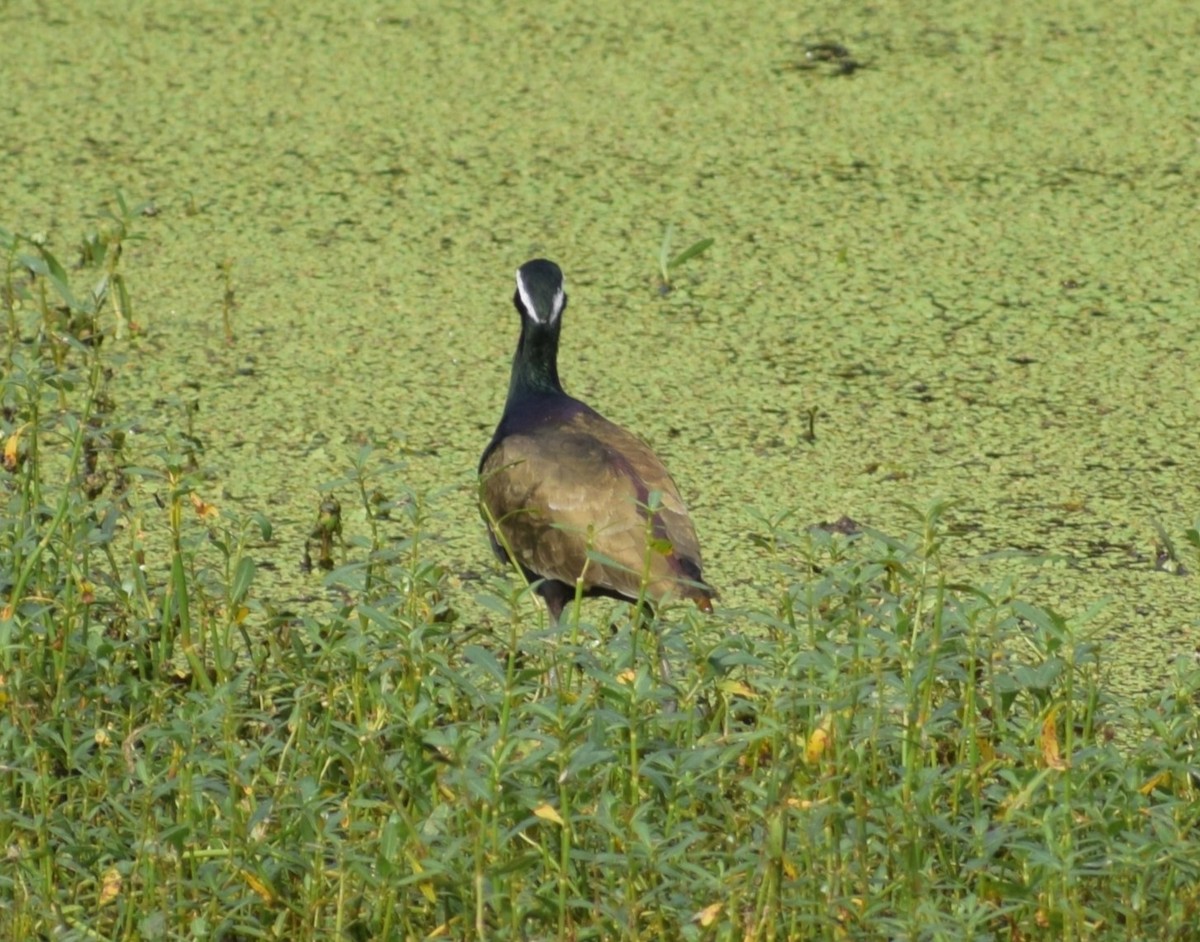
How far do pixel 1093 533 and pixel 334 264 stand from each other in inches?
46.9

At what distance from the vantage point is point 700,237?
10.8ft

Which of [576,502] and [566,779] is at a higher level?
[566,779]

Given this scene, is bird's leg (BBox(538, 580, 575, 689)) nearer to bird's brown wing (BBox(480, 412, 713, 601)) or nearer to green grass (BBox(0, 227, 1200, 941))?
bird's brown wing (BBox(480, 412, 713, 601))

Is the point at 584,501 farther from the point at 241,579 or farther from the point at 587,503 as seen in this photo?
the point at 241,579

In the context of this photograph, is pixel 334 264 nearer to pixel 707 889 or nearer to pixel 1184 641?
pixel 1184 641

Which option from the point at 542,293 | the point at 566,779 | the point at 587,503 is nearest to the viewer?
the point at 566,779

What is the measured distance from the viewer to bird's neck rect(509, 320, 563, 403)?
8.96 feet

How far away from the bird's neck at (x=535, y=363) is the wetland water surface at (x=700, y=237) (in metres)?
0.13

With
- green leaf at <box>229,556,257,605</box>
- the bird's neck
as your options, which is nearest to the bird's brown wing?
the bird's neck

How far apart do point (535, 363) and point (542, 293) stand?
0.08m

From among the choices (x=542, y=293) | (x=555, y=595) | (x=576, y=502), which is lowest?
(x=555, y=595)

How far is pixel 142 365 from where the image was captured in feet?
9.80

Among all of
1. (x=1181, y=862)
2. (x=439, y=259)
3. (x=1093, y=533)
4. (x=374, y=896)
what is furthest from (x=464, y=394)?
(x=1181, y=862)

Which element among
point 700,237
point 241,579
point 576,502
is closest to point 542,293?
point 576,502
